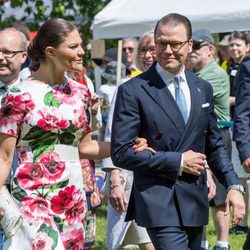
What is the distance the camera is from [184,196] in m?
4.86

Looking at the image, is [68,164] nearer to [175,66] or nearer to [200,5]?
[175,66]

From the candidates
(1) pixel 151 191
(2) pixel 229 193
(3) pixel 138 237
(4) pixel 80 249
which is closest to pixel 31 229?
(4) pixel 80 249

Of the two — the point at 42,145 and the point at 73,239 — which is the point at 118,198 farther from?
the point at 42,145

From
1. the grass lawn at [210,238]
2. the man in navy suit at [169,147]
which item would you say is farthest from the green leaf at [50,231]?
the grass lawn at [210,238]

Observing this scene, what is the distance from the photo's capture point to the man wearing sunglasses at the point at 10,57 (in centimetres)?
630

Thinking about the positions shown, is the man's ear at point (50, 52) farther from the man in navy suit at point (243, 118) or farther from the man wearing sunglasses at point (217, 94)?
the man wearing sunglasses at point (217, 94)

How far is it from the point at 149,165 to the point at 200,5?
555cm

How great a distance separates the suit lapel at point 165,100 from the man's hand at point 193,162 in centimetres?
16

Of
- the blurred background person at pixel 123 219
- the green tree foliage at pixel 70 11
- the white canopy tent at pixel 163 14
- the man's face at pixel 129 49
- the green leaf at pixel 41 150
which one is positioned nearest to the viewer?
the green leaf at pixel 41 150

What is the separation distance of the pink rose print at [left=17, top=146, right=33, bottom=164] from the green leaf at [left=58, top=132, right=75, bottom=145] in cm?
19

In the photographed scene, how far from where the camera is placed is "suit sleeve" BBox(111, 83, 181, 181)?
15.5 feet

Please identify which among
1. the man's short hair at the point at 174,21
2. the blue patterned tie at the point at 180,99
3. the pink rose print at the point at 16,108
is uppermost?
the man's short hair at the point at 174,21

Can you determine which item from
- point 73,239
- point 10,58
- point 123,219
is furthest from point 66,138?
point 123,219

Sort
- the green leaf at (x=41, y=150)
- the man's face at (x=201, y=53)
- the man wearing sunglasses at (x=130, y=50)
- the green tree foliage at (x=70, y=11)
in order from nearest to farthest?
the green leaf at (x=41, y=150) → the man's face at (x=201, y=53) → the man wearing sunglasses at (x=130, y=50) → the green tree foliage at (x=70, y=11)
